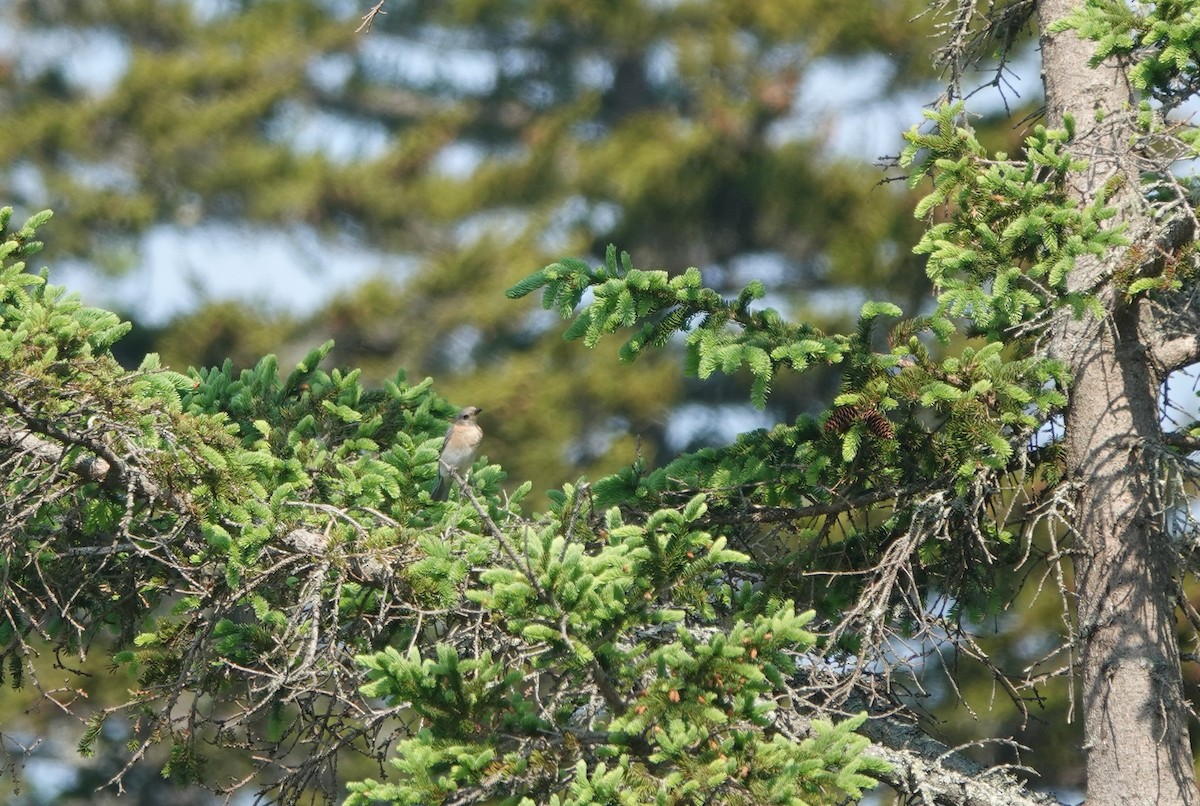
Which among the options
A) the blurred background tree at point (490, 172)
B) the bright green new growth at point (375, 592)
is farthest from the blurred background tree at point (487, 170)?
the bright green new growth at point (375, 592)

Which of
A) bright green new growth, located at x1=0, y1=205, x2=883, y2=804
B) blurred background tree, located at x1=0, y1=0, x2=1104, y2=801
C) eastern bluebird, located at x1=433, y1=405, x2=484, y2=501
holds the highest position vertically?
blurred background tree, located at x1=0, y1=0, x2=1104, y2=801

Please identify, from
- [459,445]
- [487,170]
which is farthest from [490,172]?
[459,445]

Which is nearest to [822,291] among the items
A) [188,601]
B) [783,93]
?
[783,93]

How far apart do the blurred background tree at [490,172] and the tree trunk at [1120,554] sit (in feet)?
25.8

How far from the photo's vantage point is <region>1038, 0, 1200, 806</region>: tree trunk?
5.14 m

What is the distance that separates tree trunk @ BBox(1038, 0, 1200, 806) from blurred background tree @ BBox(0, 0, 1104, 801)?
309 inches

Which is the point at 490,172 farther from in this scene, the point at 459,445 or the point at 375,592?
the point at 375,592

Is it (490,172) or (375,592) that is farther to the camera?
(490,172)

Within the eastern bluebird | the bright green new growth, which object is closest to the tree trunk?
the bright green new growth

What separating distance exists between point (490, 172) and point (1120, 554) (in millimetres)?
12499

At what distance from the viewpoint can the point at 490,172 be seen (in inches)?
664

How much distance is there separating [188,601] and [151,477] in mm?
798

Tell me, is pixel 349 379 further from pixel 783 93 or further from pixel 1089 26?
pixel 783 93

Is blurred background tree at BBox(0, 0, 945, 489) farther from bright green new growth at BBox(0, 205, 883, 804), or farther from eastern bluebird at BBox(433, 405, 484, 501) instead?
bright green new growth at BBox(0, 205, 883, 804)
